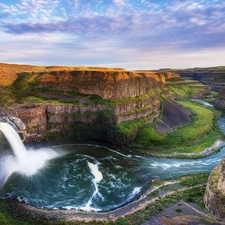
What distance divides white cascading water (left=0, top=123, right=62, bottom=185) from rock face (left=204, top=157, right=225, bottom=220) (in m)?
26.0

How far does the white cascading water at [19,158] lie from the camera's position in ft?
136

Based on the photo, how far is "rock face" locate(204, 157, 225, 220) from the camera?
26.6 meters

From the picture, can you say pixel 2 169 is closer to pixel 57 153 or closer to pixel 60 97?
pixel 57 153

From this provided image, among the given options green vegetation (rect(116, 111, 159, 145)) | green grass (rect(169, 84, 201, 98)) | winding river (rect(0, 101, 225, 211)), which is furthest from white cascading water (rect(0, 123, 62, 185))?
green grass (rect(169, 84, 201, 98))

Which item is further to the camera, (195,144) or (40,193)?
(195,144)

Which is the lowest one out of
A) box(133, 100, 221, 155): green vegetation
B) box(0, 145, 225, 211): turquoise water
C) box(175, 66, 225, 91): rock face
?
box(0, 145, 225, 211): turquoise water

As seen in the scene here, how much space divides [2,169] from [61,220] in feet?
56.5

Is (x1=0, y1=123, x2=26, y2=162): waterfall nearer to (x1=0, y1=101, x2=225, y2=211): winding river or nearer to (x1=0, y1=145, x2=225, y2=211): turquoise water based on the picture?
(x1=0, y1=101, x2=225, y2=211): winding river

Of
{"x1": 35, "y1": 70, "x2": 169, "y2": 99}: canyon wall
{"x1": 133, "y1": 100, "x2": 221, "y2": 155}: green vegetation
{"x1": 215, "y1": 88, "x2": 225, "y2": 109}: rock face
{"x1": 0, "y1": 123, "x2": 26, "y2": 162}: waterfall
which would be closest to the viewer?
{"x1": 0, "y1": 123, "x2": 26, "y2": 162}: waterfall

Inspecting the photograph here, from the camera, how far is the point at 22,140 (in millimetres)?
50688

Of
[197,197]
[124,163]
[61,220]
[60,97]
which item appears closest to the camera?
[61,220]

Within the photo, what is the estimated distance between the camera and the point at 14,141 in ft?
153

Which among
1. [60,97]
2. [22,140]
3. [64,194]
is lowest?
[64,194]

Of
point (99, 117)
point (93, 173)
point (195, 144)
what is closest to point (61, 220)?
point (93, 173)
